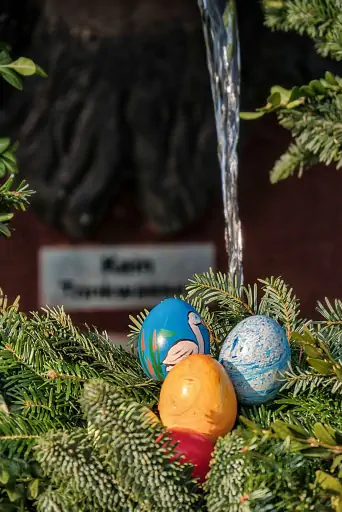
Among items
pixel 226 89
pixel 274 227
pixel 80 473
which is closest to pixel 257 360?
pixel 80 473

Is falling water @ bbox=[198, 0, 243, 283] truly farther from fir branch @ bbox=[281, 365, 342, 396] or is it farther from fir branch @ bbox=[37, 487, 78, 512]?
fir branch @ bbox=[37, 487, 78, 512]

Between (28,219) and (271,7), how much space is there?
1.12 meters

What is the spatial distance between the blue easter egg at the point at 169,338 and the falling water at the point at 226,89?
0.28 m

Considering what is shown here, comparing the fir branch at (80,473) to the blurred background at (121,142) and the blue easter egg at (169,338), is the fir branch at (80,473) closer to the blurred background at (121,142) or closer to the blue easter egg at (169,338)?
the blue easter egg at (169,338)

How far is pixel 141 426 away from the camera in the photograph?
38 cm

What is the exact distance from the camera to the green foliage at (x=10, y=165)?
1.73ft

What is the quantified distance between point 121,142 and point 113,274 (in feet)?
1.05

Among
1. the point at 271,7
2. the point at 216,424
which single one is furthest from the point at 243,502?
the point at 271,7

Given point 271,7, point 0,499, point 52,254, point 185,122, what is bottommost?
point 52,254

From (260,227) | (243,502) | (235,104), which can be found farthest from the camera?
(260,227)

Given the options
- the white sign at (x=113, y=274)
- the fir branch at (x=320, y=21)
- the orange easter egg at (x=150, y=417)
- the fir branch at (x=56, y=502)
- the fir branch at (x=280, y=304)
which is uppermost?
the fir branch at (x=320, y=21)

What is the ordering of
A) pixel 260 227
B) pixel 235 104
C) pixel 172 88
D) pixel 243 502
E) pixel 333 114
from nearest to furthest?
1. pixel 243 502
2. pixel 333 114
3. pixel 235 104
4. pixel 172 88
5. pixel 260 227

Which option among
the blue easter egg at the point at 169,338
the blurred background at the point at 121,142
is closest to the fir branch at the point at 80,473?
the blue easter egg at the point at 169,338

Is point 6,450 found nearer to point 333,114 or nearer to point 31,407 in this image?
point 31,407
